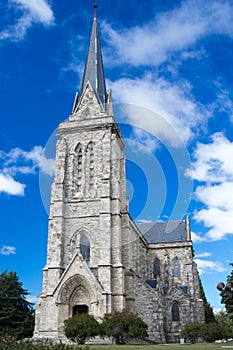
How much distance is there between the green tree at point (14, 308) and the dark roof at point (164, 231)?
2100cm

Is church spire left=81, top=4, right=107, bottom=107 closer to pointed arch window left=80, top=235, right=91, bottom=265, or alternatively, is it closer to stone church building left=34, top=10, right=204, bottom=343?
stone church building left=34, top=10, right=204, bottom=343

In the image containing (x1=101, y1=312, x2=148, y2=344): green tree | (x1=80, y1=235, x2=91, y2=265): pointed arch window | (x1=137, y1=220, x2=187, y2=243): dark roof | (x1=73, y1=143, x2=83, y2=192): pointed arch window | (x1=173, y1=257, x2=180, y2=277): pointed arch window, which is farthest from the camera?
(x1=137, y1=220, x2=187, y2=243): dark roof

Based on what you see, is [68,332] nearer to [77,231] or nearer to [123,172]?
[77,231]

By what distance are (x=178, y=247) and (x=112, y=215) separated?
18566 millimetres

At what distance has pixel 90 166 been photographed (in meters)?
35.0

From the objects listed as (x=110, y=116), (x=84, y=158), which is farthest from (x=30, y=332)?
(x=110, y=116)

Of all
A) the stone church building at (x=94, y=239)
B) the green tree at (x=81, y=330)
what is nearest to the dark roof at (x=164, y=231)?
the stone church building at (x=94, y=239)

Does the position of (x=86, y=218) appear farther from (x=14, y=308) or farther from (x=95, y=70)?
(x=95, y=70)

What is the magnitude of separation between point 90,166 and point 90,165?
10 centimetres

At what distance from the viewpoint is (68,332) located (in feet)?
79.7

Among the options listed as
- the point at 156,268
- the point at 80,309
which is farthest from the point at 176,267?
the point at 80,309

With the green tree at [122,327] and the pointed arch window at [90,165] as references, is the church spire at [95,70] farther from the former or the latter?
the green tree at [122,327]

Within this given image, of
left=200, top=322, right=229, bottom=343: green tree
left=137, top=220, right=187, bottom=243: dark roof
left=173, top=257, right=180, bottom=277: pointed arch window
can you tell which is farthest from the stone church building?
left=137, top=220, right=187, bottom=243: dark roof

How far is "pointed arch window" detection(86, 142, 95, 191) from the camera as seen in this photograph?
1355 inches
